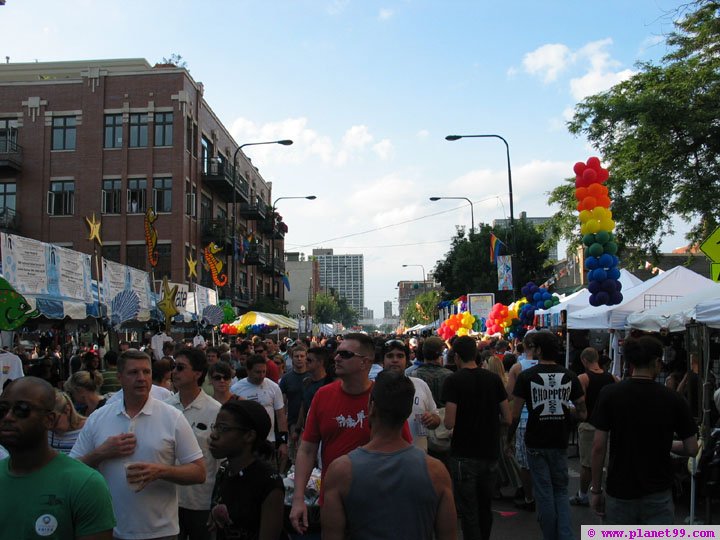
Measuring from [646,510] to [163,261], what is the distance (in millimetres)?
34489

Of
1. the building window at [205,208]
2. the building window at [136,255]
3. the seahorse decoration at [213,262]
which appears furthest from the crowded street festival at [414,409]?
the building window at [205,208]

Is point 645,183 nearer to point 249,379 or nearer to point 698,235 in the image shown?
point 698,235

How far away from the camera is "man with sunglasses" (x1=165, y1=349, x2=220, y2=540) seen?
474 cm

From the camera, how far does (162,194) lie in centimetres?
3703

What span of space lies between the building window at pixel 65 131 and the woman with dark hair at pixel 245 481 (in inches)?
1480

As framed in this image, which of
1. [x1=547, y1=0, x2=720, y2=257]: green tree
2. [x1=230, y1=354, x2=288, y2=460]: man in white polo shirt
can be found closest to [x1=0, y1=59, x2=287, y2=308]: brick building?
[x1=547, y1=0, x2=720, y2=257]: green tree

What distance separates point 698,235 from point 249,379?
17010 millimetres

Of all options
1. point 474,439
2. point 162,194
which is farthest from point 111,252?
point 474,439

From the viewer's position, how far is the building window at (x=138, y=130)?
37.1 m

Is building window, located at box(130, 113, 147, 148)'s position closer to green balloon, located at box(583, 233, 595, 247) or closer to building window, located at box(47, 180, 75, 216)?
building window, located at box(47, 180, 75, 216)

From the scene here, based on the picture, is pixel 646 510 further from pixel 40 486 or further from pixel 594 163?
pixel 594 163

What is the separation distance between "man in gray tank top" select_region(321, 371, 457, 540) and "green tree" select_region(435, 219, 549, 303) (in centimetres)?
3713

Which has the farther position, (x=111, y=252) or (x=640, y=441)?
(x=111, y=252)

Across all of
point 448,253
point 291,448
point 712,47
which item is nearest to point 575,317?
point 291,448
